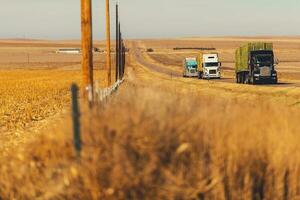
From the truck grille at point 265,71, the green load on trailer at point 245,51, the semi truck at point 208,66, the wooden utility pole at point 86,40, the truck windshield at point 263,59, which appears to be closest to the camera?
the wooden utility pole at point 86,40

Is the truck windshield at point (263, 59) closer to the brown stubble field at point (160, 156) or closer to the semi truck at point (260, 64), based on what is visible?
the semi truck at point (260, 64)

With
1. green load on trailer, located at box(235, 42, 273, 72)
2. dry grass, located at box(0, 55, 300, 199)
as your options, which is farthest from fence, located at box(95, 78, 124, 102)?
green load on trailer, located at box(235, 42, 273, 72)

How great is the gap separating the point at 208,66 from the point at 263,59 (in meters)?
21.3

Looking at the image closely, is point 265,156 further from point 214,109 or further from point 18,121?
point 18,121

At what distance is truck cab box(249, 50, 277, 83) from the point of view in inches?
2138

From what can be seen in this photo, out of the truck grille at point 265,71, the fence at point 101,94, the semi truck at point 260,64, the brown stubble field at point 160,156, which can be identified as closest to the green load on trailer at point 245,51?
the semi truck at point 260,64

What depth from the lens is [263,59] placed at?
55.0m

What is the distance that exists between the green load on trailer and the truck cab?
414mm

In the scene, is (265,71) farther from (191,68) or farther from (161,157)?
(161,157)

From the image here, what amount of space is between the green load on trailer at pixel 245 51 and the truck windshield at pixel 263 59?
0.73 meters

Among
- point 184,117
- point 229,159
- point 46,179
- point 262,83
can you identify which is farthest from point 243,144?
point 262,83

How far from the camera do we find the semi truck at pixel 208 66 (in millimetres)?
74750

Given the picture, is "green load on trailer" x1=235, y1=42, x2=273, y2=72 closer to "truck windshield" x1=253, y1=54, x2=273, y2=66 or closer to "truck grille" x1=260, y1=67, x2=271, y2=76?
"truck windshield" x1=253, y1=54, x2=273, y2=66

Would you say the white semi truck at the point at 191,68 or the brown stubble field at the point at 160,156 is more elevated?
the brown stubble field at the point at 160,156
